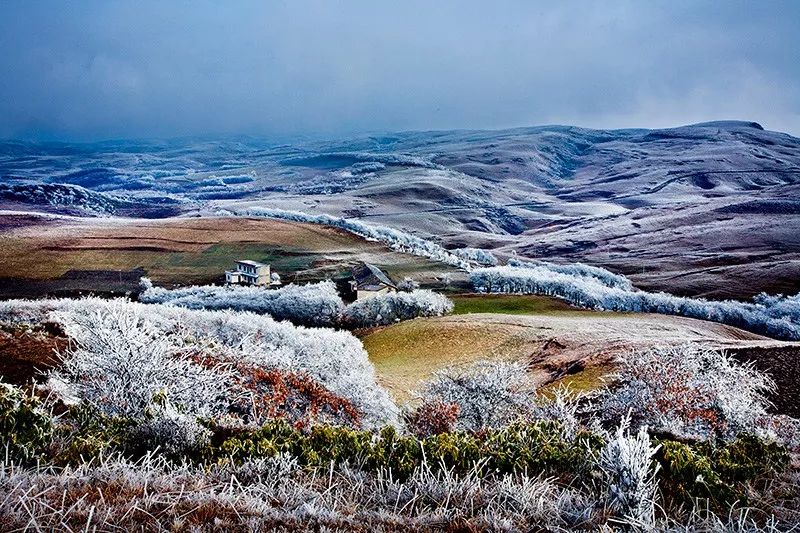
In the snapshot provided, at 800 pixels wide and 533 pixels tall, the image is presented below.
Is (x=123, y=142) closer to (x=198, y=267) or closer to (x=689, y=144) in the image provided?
(x=198, y=267)

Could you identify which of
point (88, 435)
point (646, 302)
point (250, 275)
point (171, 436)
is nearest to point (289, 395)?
point (171, 436)

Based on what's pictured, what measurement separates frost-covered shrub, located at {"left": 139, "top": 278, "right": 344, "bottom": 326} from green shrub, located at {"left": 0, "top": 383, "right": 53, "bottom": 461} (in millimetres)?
18991

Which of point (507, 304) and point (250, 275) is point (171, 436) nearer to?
point (250, 275)

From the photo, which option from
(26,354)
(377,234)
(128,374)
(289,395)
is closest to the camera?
(128,374)

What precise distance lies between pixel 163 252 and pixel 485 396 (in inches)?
854

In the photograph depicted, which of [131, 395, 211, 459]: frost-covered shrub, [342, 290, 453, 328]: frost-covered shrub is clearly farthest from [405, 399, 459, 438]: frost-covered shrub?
[342, 290, 453, 328]: frost-covered shrub

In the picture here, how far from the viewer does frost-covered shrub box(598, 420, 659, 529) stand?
3709 mm

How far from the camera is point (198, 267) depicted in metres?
26.7

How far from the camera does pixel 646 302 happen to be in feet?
96.8

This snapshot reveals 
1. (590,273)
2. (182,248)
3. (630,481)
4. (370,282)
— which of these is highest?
(630,481)

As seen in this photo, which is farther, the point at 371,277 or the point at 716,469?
the point at 371,277

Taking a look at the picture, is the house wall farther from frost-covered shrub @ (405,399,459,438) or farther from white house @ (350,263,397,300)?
frost-covered shrub @ (405,399,459,438)

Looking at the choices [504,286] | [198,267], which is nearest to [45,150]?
[198,267]

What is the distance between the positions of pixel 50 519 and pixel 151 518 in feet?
1.93
